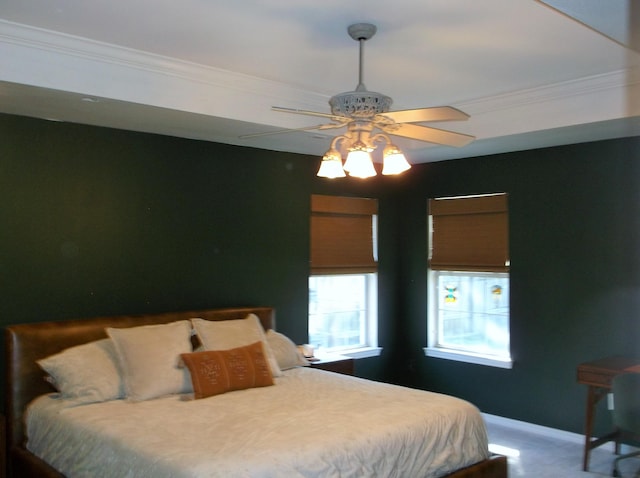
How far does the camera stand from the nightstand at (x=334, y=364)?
4.65 meters

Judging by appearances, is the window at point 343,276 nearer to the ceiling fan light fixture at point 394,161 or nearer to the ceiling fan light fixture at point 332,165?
the ceiling fan light fixture at point 332,165

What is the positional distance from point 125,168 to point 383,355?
10.0ft

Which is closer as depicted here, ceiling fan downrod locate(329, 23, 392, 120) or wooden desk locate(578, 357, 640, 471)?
ceiling fan downrod locate(329, 23, 392, 120)

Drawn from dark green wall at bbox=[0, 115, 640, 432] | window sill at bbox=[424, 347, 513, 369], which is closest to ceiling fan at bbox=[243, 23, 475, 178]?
dark green wall at bbox=[0, 115, 640, 432]

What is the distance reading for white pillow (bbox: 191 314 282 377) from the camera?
3973mm

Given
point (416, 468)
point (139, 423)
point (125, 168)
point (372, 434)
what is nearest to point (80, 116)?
point (125, 168)

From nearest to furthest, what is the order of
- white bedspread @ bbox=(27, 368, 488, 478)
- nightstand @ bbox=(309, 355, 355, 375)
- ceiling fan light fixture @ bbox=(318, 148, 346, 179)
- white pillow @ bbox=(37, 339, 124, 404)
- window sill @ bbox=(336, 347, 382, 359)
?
white bedspread @ bbox=(27, 368, 488, 478), ceiling fan light fixture @ bbox=(318, 148, 346, 179), white pillow @ bbox=(37, 339, 124, 404), nightstand @ bbox=(309, 355, 355, 375), window sill @ bbox=(336, 347, 382, 359)

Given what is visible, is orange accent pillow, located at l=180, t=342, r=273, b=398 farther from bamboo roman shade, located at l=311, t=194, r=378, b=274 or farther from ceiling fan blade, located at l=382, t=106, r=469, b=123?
ceiling fan blade, located at l=382, t=106, r=469, b=123

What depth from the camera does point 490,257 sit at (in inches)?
208

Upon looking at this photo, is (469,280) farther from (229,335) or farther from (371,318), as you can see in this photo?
(229,335)

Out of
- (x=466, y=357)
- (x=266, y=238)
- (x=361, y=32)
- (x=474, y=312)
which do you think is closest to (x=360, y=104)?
(x=361, y=32)

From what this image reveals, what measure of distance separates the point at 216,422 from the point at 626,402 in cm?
248

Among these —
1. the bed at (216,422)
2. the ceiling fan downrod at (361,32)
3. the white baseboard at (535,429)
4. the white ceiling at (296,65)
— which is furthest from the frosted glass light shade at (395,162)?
the white baseboard at (535,429)

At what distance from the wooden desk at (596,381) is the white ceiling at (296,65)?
64.8 inches
